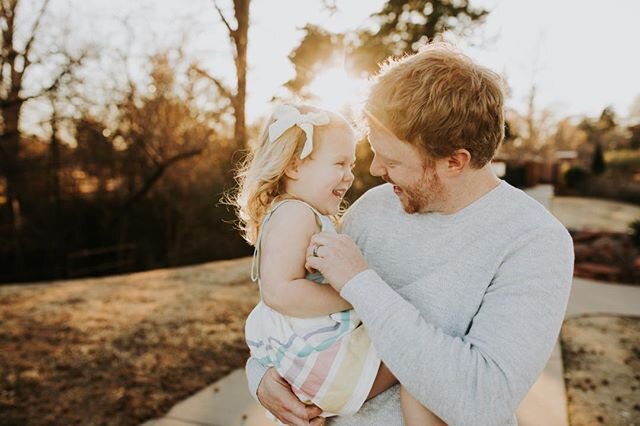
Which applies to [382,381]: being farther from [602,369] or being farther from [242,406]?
[602,369]

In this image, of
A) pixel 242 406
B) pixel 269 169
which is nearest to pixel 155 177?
pixel 242 406

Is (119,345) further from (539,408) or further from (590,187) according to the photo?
(590,187)

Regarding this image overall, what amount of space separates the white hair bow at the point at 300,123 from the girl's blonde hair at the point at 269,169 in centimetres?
2

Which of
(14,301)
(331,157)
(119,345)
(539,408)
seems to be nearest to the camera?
(331,157)

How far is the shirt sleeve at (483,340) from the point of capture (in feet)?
3.86

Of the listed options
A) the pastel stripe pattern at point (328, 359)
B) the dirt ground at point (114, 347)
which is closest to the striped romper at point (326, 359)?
the pastel stripe pattern at point (328, 359)

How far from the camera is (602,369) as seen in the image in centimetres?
471

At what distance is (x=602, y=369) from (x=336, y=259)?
4.30 m

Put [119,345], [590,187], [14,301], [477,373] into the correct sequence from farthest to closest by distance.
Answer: [590,187] < [14,301] < [119,345] < [477,373]

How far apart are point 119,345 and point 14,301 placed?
2649mm

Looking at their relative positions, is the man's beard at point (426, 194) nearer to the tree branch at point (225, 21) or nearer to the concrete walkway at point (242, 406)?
the concrete walkway at point (242, 406)

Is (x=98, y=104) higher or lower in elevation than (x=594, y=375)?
higher

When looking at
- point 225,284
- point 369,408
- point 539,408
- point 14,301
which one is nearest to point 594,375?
point 539,408

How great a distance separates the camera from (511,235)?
4.39 feet
